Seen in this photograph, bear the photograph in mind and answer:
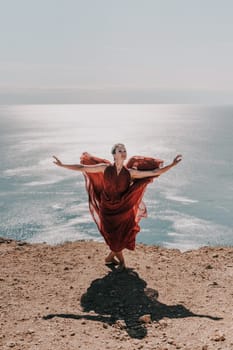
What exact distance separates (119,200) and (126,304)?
98.1 inches

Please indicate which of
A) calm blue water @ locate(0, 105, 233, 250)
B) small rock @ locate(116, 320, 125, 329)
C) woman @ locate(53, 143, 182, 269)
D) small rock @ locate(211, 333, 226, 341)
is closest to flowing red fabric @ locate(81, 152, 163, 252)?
woman @ locate(53, 143, 182, 269)

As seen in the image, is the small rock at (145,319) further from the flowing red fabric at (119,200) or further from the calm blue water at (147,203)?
the calm blue water at (147,203)

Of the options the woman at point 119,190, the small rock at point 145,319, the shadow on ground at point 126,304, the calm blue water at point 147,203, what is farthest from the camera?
the calm blue water at point 147,203

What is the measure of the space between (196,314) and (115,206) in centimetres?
315

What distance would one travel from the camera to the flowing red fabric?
965cm

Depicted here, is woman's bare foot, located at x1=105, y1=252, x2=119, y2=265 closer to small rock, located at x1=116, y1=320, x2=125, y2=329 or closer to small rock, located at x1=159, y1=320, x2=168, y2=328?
small rock, located at x1=116, y1=320, x2=125, y2=329

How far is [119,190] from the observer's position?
9664mm

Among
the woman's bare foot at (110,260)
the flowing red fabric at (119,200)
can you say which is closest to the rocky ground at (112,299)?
the woman's bare foot at (110,260)

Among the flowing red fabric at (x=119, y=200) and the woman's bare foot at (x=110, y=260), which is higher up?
the flowing red fabric at (x=119, y=200)

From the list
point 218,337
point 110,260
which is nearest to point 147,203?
point 110,260

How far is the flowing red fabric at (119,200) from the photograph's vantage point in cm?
965

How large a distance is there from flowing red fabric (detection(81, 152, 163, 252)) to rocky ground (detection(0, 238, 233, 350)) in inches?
32.7

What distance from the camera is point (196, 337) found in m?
6.53

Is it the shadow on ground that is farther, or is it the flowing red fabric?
the flowing red fabric
